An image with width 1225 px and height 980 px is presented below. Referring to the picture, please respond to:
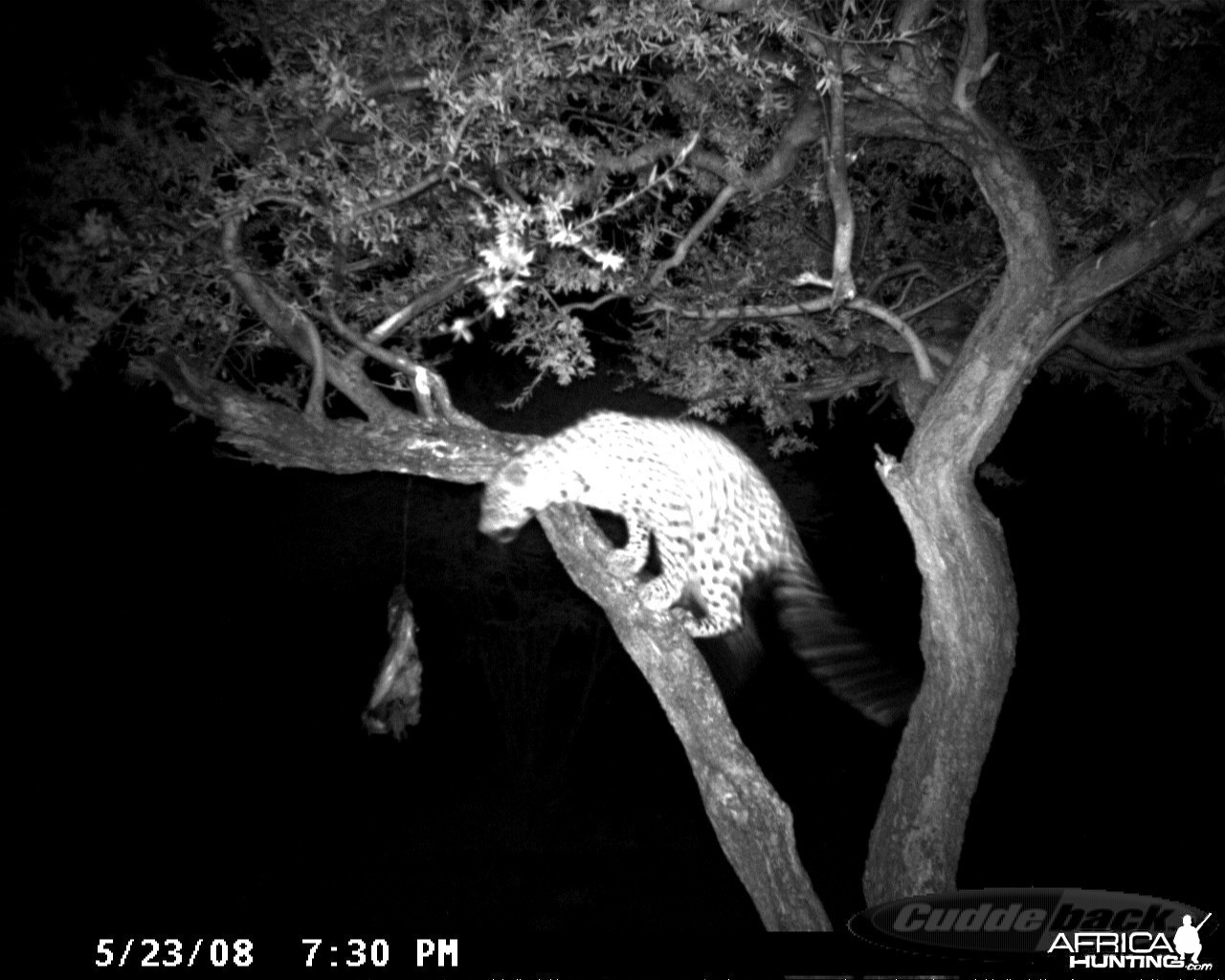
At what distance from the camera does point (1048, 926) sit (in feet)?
12.6

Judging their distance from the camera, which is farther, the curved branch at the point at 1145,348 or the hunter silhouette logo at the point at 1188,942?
the curved branch at the point at 1145,348

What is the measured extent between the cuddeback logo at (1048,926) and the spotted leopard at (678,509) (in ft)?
4.48

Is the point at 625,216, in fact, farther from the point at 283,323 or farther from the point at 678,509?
the point at 283,323

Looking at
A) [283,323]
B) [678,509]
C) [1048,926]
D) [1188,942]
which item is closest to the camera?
[1188,942]

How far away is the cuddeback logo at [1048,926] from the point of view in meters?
3.62

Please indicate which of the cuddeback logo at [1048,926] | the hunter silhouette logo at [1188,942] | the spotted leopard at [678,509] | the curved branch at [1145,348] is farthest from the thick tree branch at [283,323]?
the curved branch at [1145,348]

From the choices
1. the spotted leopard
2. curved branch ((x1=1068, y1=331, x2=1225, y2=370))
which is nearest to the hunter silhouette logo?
the spotted leopard

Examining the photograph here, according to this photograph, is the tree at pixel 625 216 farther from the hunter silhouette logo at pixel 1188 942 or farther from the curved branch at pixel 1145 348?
the hunter silhouette logo at pixel 1188 942

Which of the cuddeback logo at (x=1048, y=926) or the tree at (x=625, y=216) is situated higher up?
the tree at (x=625, y=216)

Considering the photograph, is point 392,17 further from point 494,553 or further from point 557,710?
point 557,710

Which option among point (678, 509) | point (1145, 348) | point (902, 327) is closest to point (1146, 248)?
point (902, 327)

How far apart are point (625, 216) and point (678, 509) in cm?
144

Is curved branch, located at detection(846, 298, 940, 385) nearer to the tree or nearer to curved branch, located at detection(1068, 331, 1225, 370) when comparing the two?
the tree

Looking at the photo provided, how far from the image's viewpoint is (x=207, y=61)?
5.20 metres
